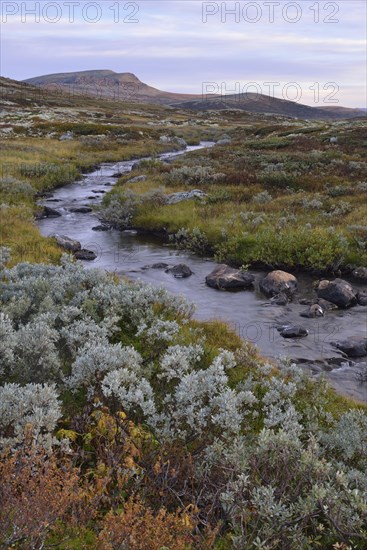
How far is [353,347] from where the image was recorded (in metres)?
12.3

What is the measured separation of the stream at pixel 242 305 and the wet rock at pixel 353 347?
167 millimetres

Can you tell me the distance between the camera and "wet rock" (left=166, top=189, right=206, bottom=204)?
2608 centimetres

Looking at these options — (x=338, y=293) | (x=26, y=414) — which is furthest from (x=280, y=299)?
(x=26, y=414)

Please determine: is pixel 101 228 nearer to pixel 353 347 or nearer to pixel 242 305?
pixel 242 305

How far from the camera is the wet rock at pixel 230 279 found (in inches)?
→ 668

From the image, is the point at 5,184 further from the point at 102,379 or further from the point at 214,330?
the point at 102,379

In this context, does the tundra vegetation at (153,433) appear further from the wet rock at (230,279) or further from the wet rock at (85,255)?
the wet rock at (85,255)

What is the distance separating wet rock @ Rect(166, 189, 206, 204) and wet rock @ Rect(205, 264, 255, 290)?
9.21 m

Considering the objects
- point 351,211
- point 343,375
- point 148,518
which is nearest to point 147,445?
point 148,518

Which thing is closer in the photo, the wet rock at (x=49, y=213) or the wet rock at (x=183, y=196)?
the wet rock at (x=183, y=196)

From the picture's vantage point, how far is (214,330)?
11516 millimetres

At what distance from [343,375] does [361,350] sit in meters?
1.42

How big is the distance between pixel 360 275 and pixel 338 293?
2355 millimetres

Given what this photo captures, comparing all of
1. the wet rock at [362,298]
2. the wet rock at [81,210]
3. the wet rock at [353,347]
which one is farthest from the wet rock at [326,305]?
the wet rock at [81,210]
